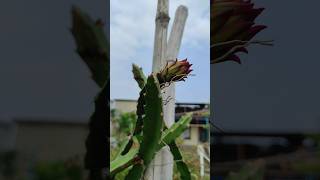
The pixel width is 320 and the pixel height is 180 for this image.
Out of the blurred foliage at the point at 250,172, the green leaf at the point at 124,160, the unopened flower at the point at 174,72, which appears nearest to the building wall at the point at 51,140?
the green leaf at the point at 124,160

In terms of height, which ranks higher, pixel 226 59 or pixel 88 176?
pixel 226 59

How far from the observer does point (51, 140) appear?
194 centimetres

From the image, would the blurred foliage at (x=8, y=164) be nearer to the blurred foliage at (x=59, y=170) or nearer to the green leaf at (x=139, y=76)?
the blurred foliage at (x=59, y=170)

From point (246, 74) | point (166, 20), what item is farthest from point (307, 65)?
point (166, 20)

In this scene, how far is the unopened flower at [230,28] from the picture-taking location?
2.21 m

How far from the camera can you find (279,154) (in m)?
2.18

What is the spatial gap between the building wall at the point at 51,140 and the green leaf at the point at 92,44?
0.24 metres

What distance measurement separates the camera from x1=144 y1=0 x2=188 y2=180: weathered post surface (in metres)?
2.30

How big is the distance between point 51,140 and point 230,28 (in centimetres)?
94

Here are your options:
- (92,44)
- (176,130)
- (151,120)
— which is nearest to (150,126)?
(151,120)

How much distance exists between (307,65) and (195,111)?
1.78 feet

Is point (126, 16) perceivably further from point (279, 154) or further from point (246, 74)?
point (279, 154)

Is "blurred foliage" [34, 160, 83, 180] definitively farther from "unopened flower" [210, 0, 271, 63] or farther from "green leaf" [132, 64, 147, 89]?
"unopened flower" [210, 0, 271, 63]

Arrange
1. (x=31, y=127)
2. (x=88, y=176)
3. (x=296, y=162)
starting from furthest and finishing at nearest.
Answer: (x=296, y=162)
(x=88, y=176)
(x=31, y=127)
